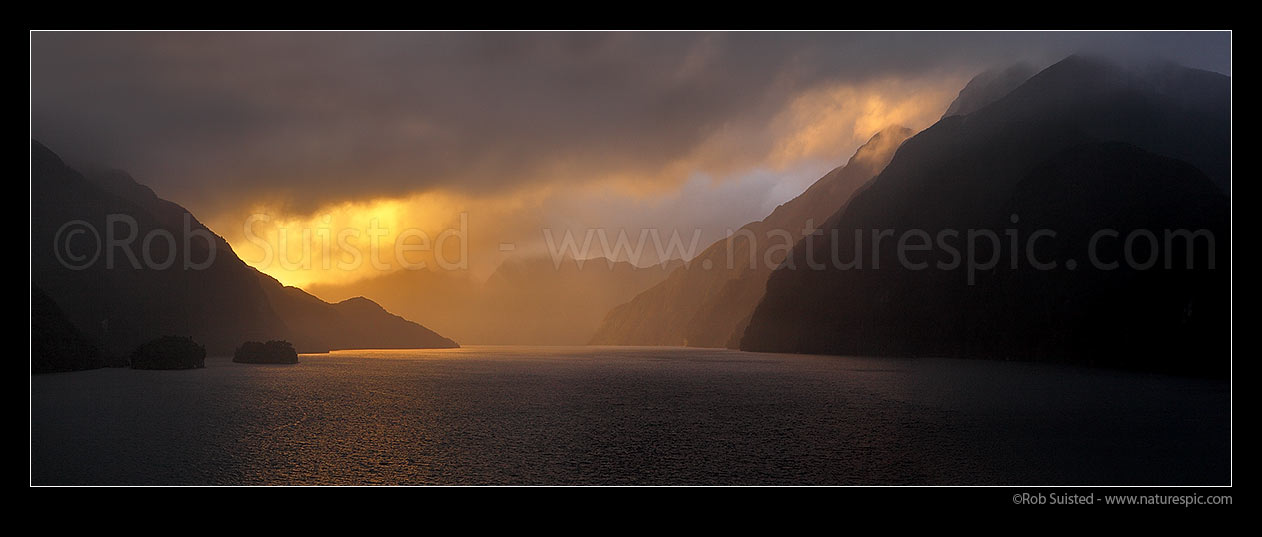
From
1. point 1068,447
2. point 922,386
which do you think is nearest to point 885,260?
point 922,386

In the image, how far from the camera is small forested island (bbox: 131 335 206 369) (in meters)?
118

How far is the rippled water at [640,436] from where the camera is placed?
27.8 meters

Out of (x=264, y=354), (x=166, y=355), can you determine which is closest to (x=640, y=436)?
(x=166, y=355)

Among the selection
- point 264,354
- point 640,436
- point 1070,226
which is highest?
point 1070,226

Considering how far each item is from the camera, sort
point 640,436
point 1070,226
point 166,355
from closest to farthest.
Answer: point 640,436 < point 166,355 < point 1070,226

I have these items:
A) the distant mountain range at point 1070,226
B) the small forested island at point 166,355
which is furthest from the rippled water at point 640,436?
the small forested island at point 166,355

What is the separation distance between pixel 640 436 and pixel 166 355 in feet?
398

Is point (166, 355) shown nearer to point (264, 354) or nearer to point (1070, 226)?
point (264, 354)

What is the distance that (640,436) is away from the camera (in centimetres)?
3812

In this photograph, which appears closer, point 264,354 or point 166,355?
point 166,355

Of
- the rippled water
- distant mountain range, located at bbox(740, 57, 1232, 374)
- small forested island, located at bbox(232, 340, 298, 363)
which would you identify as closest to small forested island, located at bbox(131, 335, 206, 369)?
small forested island, located at bbox(232, 340, 298, 363)

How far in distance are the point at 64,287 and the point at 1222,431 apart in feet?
712
